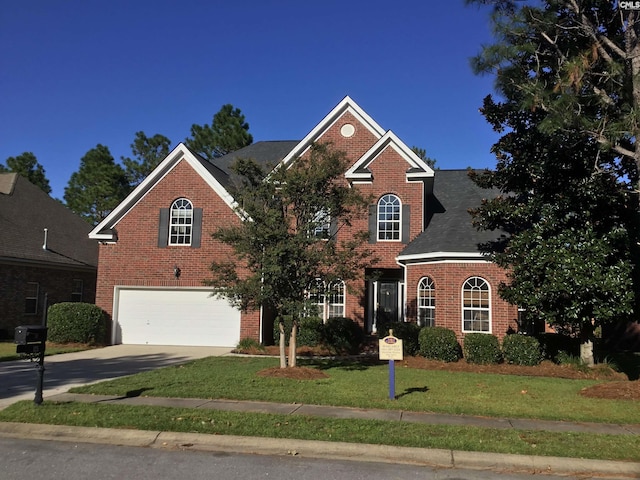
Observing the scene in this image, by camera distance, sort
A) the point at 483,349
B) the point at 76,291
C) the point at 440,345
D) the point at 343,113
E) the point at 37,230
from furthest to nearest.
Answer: the point at 76,291 → the point at 37,230 → the point at 343,113 → the point at 440,345 → the point at 483,349

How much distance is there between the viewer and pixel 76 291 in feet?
76.7

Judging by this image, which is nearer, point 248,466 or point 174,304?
point 248,466

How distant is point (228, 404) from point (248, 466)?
9.21 ft

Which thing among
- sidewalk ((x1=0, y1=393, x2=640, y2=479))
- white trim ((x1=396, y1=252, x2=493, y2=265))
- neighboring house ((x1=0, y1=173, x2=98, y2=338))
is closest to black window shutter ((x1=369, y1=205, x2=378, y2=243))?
white trim ((x1=396, y1=252, x2=493, y2=265))

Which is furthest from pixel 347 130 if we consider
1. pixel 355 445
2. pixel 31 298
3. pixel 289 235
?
pixel 355 445

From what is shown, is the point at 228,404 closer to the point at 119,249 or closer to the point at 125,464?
the point at 125,464

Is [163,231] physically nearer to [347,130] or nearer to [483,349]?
[347,130]

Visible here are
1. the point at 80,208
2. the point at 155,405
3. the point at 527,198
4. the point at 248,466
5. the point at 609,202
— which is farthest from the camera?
the point at 80,208

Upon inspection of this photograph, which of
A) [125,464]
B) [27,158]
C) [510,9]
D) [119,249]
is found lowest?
[125,464]

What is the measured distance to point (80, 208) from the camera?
127ft

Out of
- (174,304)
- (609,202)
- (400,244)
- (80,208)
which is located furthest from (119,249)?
(80,208)

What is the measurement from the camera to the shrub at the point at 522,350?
1367cm

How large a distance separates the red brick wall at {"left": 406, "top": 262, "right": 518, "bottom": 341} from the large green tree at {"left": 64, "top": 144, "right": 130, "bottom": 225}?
30.0m

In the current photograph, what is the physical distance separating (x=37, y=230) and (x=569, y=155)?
21.7m
